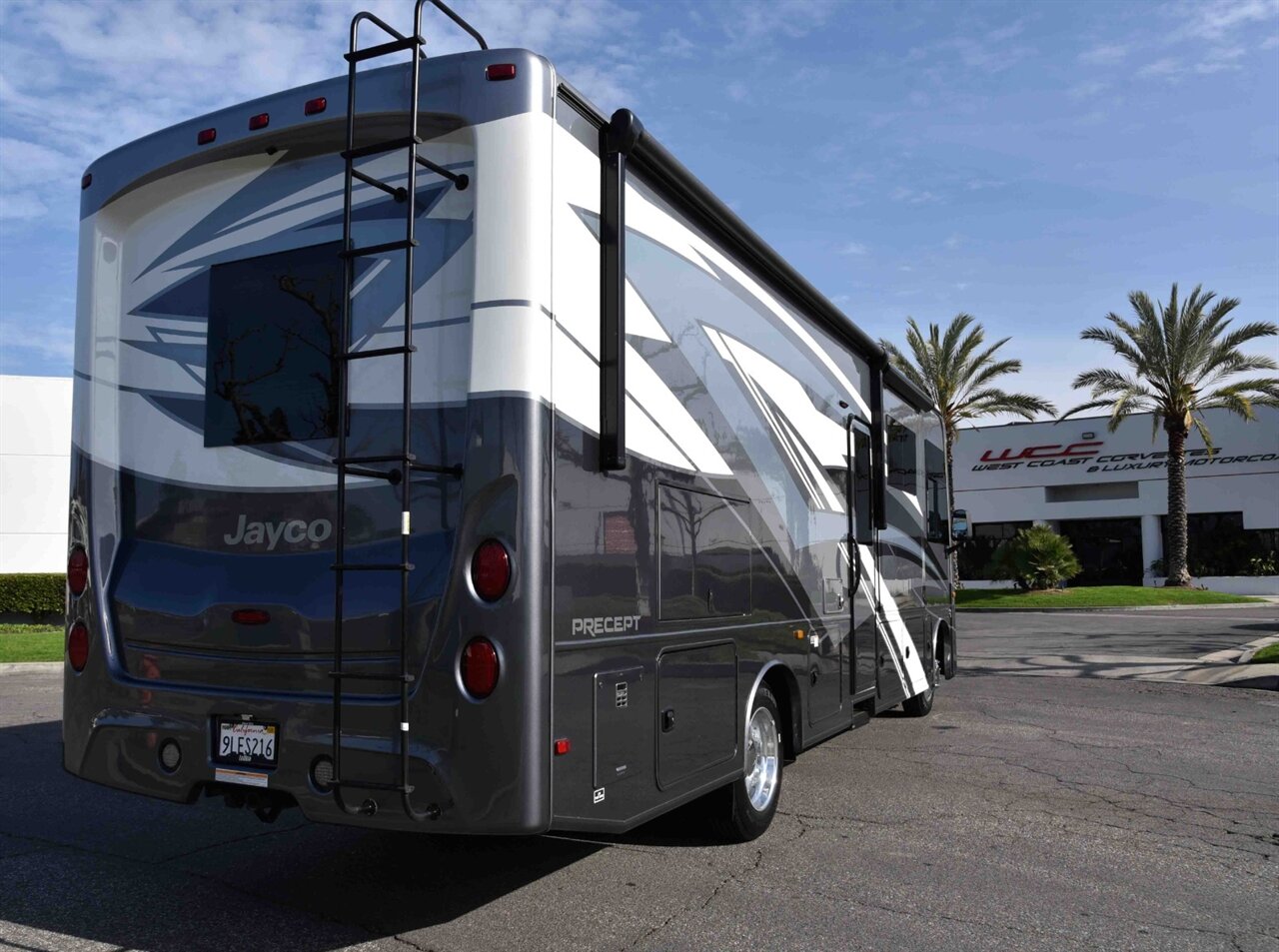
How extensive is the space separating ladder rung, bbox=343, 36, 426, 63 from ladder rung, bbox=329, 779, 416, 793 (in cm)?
272

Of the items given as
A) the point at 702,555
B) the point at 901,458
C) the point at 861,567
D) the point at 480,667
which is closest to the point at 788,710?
the point at 702,555

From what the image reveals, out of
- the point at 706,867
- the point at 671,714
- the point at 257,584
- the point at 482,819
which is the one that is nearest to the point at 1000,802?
the point at 706,867

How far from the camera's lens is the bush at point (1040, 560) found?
34.9 meters

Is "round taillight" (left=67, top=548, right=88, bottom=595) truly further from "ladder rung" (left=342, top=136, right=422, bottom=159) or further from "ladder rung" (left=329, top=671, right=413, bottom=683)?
"ladder rung" (left=342, top=136, right=422, bottom=159)

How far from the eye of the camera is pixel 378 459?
3988 mm

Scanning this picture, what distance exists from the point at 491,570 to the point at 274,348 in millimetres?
1515

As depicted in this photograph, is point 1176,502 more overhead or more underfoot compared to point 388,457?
more overhead

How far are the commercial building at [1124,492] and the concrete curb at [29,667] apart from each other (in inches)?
1322

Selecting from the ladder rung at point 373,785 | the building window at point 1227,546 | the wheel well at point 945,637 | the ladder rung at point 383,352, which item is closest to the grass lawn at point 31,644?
the wheel well at point 945,637

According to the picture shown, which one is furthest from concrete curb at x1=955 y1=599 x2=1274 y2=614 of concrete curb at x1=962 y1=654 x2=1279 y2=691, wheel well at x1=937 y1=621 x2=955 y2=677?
wheel well at x1=937 y1=621 x2=955 y2=677

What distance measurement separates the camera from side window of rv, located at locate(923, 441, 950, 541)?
10.7 metres

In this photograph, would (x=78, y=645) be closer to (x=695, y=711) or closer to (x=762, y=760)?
(x=695, y=711)

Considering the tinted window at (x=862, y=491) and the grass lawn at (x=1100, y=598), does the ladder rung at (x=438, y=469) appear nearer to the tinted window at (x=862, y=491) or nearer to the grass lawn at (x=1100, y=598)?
the tinted window at (x=862, y=491)

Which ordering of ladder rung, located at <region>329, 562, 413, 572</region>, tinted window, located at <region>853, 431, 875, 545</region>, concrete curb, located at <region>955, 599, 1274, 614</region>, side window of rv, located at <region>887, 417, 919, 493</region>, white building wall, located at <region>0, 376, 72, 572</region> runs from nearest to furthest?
ladder rung, located at <region>329, 562, 413, 572</region>, tinted window, located at <region>853, 431, 875, 545</region>, side window of rv, located at <region>887, 417, 919, 493</region>, white building wall, located at <region>0, 376, 72, 572</region>, concrete curb, located at <region>955, 599, 1274, 614</region>
